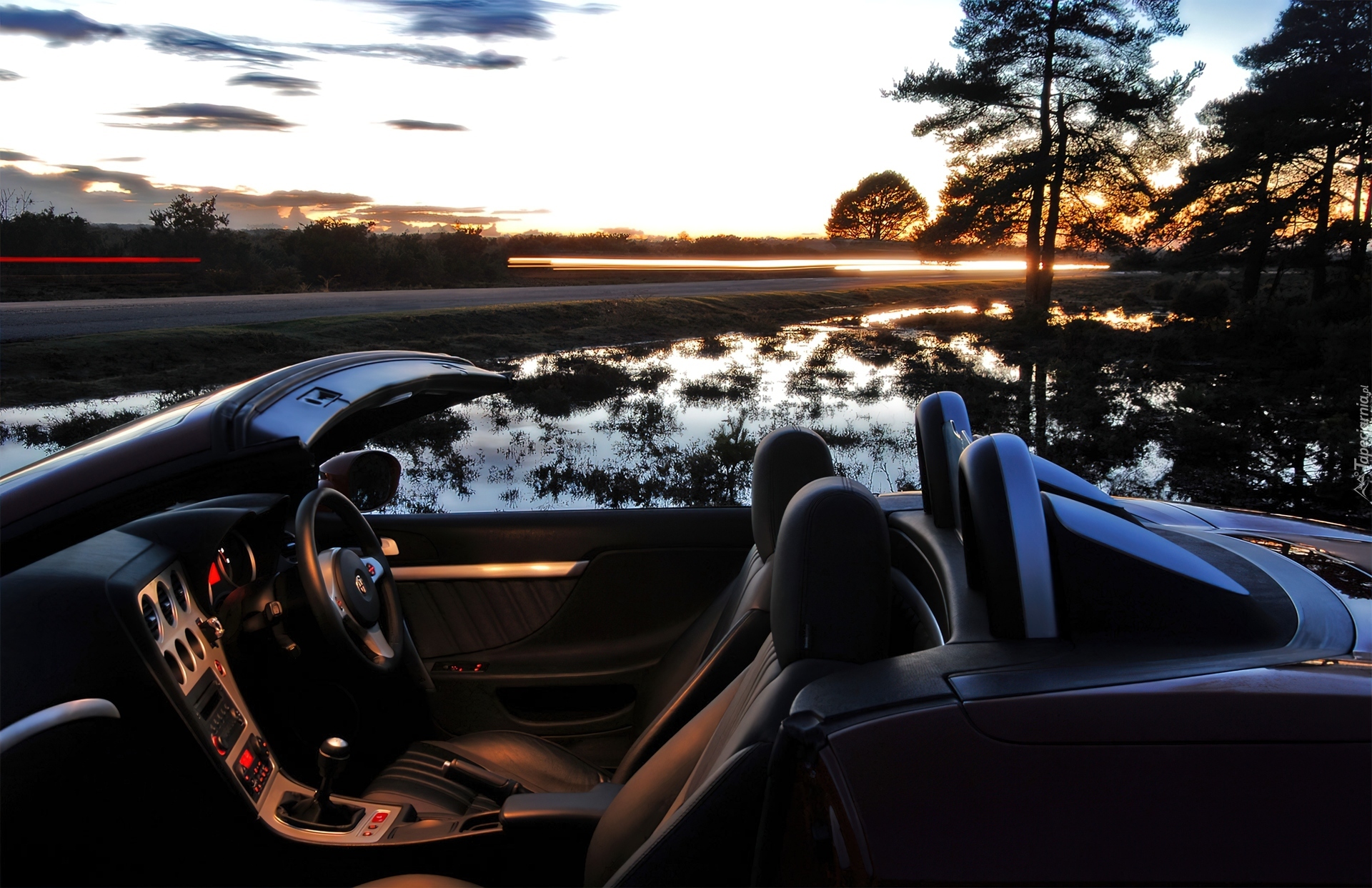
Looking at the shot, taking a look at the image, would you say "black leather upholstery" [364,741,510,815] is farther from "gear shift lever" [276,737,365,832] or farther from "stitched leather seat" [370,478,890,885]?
"stitched leather seat" [370,478,890,885]

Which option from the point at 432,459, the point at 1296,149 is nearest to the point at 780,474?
the point at 432,459

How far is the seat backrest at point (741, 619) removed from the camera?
210cm

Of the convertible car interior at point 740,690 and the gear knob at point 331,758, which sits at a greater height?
the convertible car interior at point 740,690

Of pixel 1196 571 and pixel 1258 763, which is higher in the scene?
pixel 1196 571

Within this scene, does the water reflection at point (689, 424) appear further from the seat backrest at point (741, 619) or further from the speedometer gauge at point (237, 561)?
the speedometer gauge at point (237, 561)

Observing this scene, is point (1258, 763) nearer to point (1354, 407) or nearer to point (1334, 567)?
point (1334, 567)

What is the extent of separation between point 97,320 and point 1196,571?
1909 cm

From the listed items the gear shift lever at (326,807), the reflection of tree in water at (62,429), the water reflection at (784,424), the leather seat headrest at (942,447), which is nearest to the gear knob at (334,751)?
the gear shift lever at (326,807)

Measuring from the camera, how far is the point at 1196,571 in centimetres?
146

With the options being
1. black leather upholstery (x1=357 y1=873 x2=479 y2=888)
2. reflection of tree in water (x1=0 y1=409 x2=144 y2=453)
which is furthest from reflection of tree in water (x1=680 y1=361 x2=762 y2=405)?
black leather upholstery (x1=357 y1=873 x2=479 y2=888)

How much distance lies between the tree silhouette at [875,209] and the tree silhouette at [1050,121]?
20.0m

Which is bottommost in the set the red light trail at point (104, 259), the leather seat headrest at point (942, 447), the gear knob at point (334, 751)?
the gear knob at point (334, 751)

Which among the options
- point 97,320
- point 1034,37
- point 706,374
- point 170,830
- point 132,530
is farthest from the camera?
point 1034,37

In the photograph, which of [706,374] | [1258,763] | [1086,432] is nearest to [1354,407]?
[1086,432]
